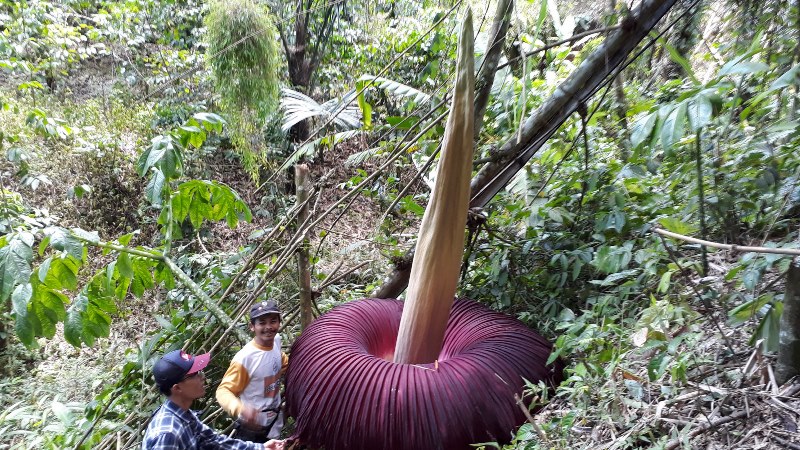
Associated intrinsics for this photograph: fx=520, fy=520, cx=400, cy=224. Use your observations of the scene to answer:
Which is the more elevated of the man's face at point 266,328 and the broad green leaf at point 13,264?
the broad green leaf at point 13,264

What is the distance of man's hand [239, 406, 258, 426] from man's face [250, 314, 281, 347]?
21 centimetres

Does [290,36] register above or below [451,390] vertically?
above

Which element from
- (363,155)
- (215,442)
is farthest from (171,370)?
(363,155)

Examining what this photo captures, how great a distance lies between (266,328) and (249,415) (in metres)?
0.28

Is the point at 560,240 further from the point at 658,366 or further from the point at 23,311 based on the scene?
the point at 23,311

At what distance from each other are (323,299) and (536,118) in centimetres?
147

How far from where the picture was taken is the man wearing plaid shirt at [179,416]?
141 centimetres

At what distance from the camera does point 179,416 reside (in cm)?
147

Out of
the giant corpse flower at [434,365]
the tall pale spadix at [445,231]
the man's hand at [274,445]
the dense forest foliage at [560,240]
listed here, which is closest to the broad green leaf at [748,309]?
the dense forest foliage at [560,240]

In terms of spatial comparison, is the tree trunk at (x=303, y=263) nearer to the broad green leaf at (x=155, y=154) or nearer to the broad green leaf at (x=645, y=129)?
the broad green leaf at (x=155, y=154)

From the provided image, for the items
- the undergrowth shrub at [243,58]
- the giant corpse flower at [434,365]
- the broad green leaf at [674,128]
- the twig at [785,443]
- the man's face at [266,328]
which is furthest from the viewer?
the undergrowth shrub at [243,58]

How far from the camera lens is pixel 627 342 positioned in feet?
3.95

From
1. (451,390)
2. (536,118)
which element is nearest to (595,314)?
(451,390)

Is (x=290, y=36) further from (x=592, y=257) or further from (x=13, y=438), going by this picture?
(x=592, y=257)
